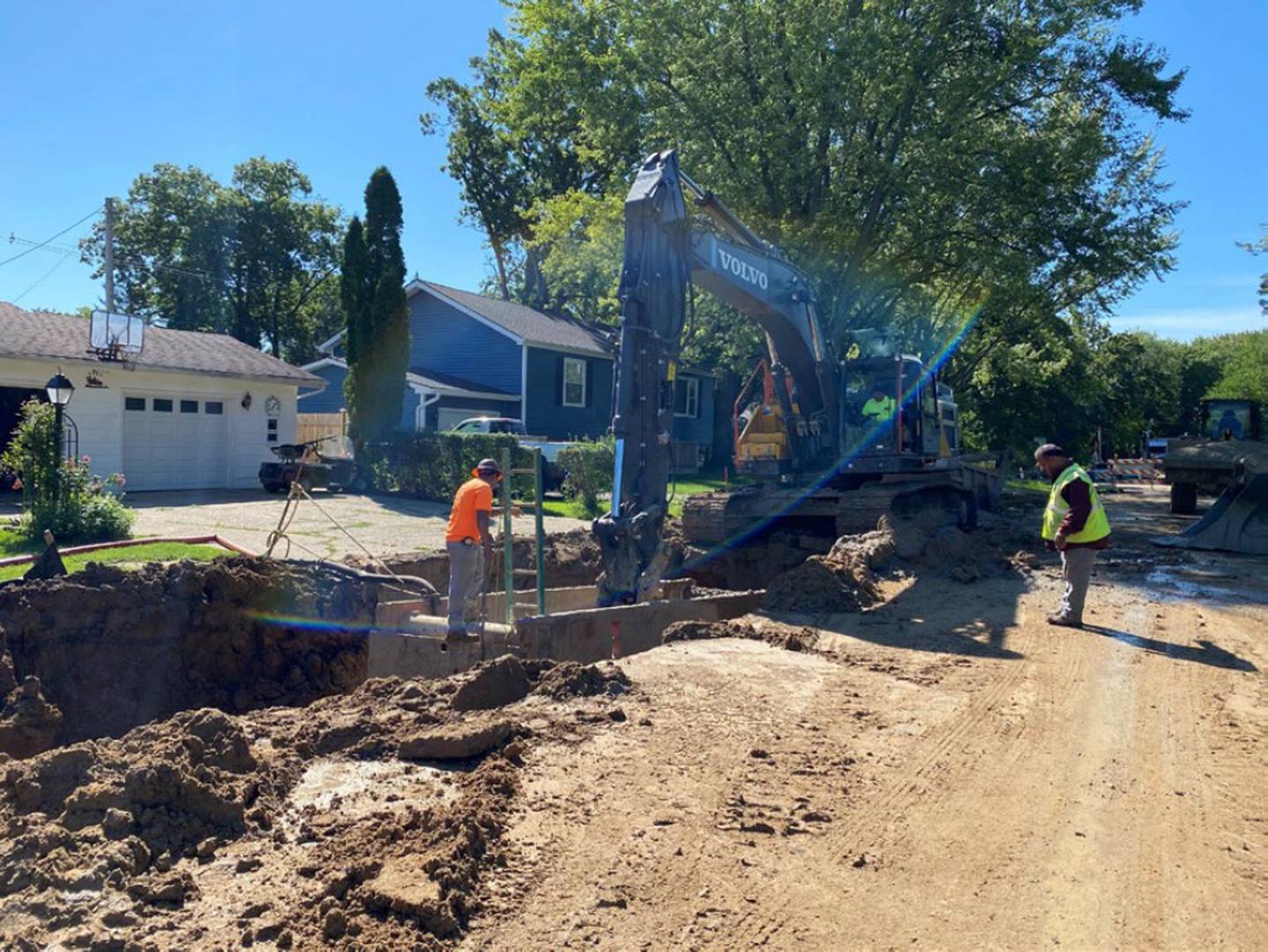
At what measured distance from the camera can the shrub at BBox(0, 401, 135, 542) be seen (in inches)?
503

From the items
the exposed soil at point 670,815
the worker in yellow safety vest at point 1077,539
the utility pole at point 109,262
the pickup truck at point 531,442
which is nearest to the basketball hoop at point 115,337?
the pickup truck at point 531,442

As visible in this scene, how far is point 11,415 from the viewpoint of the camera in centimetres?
2014

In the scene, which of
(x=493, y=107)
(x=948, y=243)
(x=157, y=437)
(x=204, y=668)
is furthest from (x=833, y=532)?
(x=493, y=107)

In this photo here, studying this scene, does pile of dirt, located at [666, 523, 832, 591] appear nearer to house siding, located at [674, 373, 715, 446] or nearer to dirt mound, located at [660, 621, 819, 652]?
dirt mound, located at [660, 621, 819, 652]

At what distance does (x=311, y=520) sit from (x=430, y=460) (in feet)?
15.1

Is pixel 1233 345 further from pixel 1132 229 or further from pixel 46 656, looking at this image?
pixel 46 656

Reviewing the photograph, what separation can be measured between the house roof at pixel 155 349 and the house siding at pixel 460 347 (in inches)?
226

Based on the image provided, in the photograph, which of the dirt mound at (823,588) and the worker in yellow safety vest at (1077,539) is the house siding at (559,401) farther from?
the worker in yellow safety vest at (1077,539)

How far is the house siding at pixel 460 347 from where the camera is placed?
30250 millimetres

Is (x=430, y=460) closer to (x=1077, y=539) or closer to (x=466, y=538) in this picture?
(x=466, y=538)

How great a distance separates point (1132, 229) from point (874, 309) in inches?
235

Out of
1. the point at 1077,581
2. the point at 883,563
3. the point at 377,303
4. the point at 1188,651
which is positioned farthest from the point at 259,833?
the point at 377,303

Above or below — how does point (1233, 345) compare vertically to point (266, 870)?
above

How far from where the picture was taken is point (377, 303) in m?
23.4
